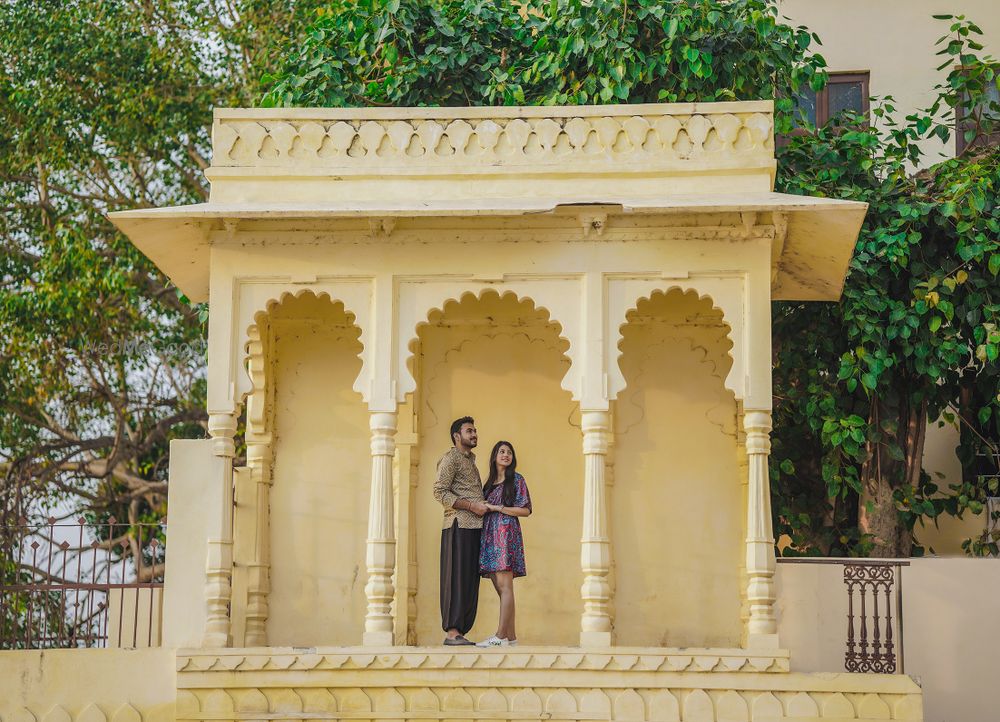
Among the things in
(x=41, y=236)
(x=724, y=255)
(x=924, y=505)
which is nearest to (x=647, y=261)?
(x=724, y=255)

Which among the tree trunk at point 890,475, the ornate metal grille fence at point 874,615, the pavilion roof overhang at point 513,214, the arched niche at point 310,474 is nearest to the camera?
the pavilion roof overhang at point 513,214

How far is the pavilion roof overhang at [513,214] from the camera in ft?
31.4

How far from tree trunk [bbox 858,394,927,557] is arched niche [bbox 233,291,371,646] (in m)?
4.13

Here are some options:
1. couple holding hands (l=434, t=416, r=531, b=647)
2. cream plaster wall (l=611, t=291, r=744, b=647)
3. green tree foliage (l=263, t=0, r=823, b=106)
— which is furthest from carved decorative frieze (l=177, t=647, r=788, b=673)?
green tree foliage (l=263, t=0, r=823, b=106)

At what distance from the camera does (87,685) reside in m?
9.73

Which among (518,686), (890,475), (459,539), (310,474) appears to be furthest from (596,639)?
(890,475)

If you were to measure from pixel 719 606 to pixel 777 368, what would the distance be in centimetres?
270

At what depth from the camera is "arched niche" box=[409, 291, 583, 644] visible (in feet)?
36.1

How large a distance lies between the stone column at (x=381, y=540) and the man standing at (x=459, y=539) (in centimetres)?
44

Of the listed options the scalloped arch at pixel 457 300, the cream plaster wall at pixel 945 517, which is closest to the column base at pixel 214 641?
the scalloped arch at pixel 457 300

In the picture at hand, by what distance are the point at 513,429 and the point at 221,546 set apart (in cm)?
253

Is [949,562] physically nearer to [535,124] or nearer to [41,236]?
[535,124]

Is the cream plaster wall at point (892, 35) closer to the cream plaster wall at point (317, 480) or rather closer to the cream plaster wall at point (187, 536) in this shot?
the cream plaster wall at point (317, 480)

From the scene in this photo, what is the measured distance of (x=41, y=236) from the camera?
18172mm
